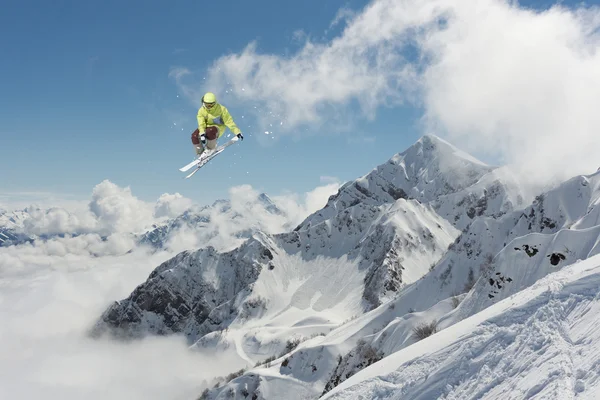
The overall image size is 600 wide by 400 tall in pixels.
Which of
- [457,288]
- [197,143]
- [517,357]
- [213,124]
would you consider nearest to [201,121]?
[213,124]

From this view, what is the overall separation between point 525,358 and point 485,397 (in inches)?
→ 70.2

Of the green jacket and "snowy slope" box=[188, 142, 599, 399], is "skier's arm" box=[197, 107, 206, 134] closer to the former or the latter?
the green jacket

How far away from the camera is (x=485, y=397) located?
12023 millimetres

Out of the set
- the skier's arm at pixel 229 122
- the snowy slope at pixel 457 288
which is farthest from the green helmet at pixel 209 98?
the snowy slope at pixel 457 288

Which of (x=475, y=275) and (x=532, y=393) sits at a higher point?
(x=532, y=393)

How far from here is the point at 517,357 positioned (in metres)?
12.7

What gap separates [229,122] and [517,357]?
795 inches

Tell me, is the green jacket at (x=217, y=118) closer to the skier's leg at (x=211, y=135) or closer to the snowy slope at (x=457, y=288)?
the skier's leg at (x=211, y=135)

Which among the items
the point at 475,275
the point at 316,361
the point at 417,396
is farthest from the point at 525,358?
the point at 475,275

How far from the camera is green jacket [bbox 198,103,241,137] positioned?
25.5 metres

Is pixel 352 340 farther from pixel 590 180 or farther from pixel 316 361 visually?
pixel 590 180

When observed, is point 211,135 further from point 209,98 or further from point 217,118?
point 209,98

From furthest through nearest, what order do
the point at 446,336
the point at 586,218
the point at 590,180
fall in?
the point at 590,180 → the point at 586,218 → the point at 446,336

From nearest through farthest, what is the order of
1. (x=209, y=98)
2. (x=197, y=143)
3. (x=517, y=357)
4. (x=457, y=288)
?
1. (x=517, y=357)
2. (x=209, y=98)
3. (x=197, y=143)
4. (x=457, y=288)
